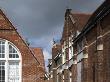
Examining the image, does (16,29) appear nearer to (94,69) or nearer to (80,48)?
(94,69)

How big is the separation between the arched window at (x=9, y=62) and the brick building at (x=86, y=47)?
6.92 metres

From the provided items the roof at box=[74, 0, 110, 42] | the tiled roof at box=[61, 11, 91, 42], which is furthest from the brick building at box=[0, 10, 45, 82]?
the tiled roof at box=[61, 11, 91, 42]

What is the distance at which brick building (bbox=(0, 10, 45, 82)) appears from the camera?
Result: 3192cm

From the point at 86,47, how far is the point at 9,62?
34.4 ft

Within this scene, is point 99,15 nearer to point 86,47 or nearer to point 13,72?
point 86,47

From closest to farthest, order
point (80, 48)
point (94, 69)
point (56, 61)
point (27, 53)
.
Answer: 1. point (27, 53)
2. point (94, 69)
3. point (80, 48)
4. point (56, 61)

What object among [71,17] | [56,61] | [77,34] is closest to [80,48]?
[77,34]

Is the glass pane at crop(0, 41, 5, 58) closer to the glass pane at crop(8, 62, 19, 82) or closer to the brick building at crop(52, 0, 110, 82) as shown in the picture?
the glass pane at crop(8, 62, 19, 82)

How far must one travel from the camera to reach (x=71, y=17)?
50.2 metres

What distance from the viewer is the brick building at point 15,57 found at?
3192 cm

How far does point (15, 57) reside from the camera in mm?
32250

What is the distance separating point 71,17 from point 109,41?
1837 cm

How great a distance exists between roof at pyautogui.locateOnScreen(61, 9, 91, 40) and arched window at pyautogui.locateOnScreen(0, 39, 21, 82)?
14.8 metres

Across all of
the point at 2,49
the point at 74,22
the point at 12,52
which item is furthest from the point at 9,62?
the point at 74,22
